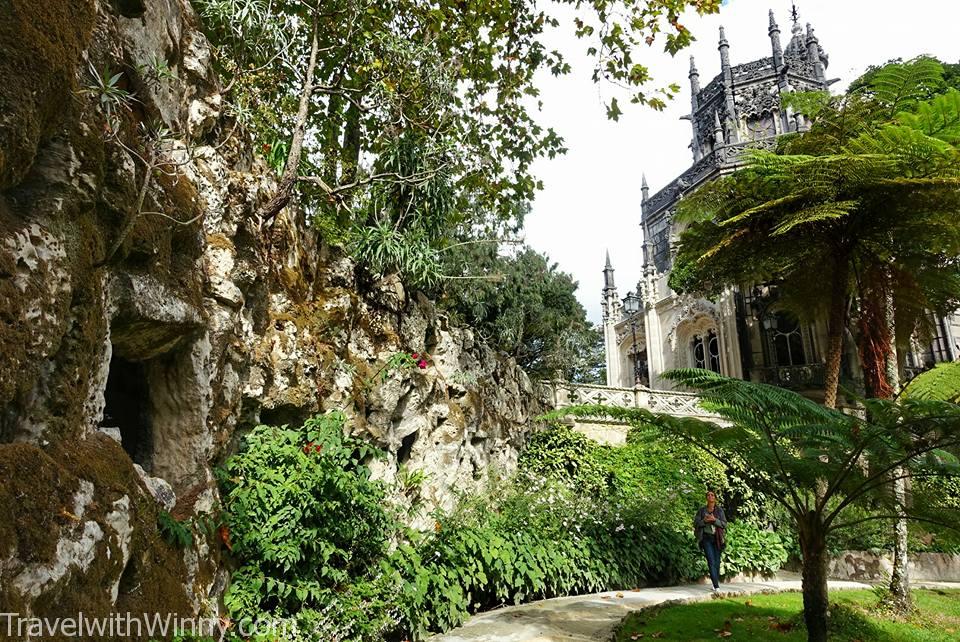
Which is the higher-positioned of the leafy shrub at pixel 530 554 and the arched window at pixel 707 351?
the arched window at pixel 707 351

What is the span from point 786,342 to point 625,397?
912 centimetres

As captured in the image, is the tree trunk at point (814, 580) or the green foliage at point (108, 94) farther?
the tree trunk at point (814, 580)

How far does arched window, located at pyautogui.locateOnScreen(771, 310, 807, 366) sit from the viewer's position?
76.5 feet

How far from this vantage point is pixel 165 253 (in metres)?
4.42

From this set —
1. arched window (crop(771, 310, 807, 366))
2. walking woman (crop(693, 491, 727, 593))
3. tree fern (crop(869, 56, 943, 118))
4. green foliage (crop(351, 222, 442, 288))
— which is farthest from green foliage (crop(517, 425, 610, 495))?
arched window (crop(771, 310, 807, 366))

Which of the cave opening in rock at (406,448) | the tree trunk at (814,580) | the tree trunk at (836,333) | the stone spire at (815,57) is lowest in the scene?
the tree trunk at (814,580)

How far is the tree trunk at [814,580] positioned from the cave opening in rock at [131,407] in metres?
6.14

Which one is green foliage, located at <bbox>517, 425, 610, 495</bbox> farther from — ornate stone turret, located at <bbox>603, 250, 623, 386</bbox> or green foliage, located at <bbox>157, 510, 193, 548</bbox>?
ornate stone turret, located at <bbox>603, 250, 623, 386</bbox>

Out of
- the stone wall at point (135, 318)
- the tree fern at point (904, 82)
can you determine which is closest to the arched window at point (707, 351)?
the tree fern at point (904, 82)

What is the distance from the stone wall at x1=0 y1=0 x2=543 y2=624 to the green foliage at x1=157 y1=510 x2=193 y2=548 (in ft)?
0.31

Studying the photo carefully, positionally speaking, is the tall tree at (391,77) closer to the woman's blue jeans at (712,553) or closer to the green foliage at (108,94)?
the green foliage at (108,94)

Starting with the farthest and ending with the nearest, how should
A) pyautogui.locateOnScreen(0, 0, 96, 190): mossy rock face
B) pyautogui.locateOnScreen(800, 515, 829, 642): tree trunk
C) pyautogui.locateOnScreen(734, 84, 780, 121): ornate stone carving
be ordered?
pyautogui.locateOnScreen(734, 84, 780, 121): ornate stone carving, pyautogui.locateOnScreen(800, 515, 829, 642): tree trunk, pyautogui.locateOnScreen(0, 0, 96, 190): mossy rock face

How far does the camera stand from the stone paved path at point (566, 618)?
21.3 ft

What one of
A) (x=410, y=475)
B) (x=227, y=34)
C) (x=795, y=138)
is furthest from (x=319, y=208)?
(x=795, y=138)
